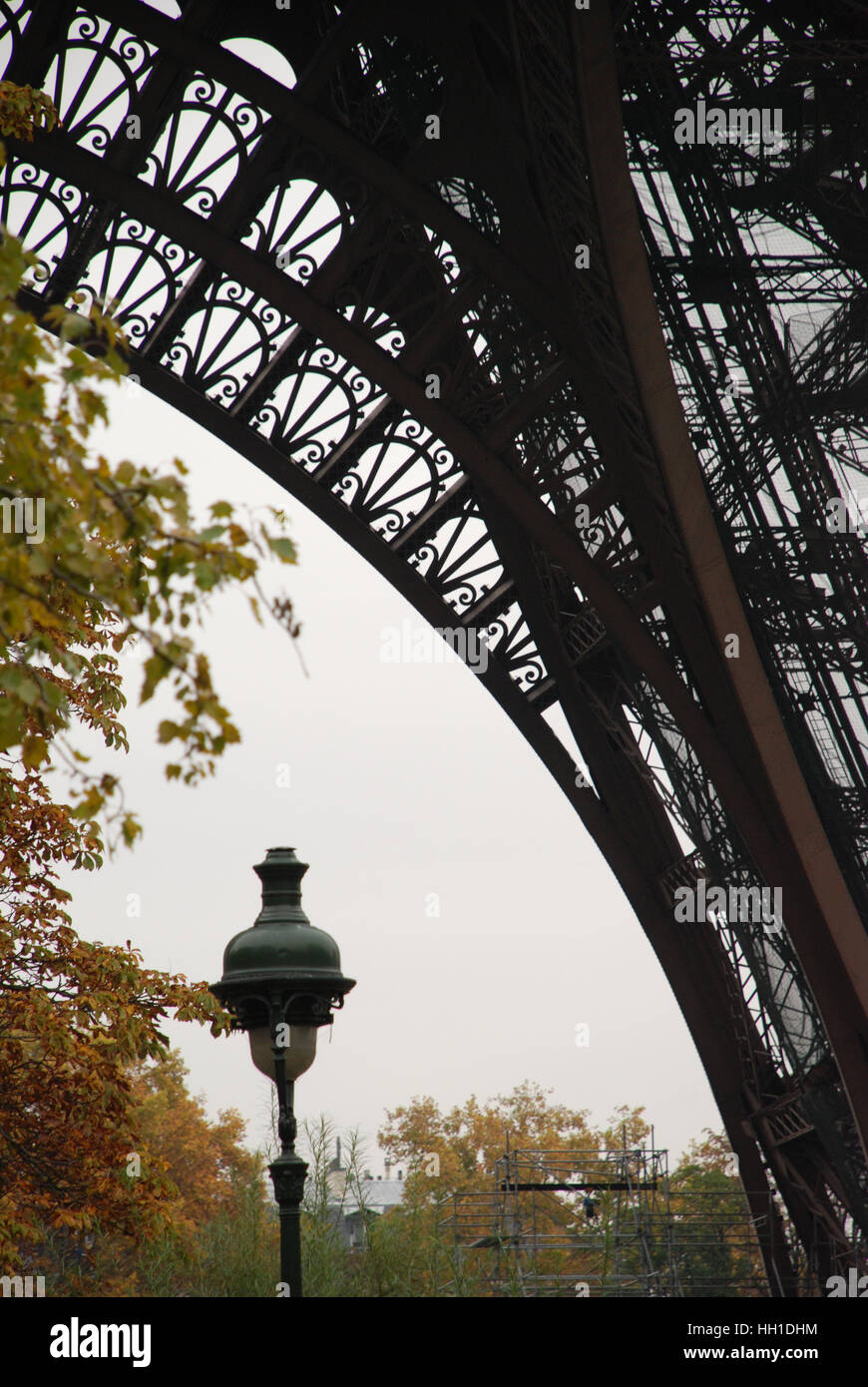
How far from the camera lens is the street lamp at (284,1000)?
19.2 feet

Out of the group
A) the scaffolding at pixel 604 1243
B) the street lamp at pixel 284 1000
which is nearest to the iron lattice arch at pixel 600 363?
the scaffolding at pixel 604 1243

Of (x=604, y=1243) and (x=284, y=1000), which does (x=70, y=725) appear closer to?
(x=284, y=1000)

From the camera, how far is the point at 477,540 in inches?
525

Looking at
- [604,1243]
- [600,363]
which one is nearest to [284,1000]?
[600,363]

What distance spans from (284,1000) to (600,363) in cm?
580

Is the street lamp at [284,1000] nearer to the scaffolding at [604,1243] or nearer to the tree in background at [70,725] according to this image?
the tree in background at [70,725]

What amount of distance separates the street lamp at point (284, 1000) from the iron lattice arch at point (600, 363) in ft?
16.3

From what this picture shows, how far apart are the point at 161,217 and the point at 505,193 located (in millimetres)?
2638

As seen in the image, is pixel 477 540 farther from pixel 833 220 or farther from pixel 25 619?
pixel 25 619

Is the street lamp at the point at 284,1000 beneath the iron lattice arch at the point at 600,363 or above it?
beneath

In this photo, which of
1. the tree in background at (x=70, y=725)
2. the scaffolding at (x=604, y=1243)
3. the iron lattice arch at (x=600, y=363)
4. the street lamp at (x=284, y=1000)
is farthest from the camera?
the scaffolding at (x=604, y=1243)

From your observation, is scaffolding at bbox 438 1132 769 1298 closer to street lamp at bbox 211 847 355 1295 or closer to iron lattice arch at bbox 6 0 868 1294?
iron lattice arch at bbox 6 0 868 1294

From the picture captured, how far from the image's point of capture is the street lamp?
5.84 meters

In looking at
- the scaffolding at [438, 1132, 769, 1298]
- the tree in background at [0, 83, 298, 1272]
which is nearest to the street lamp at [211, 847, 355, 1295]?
the tree in background at [0, 83, 298, 1272]
